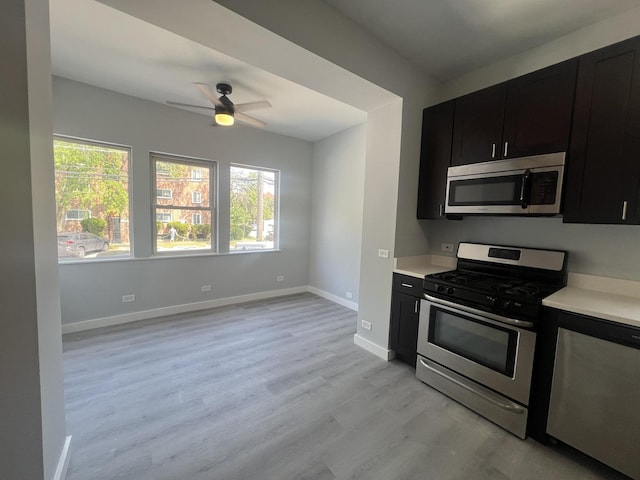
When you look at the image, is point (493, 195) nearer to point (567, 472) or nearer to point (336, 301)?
point (567, 472)

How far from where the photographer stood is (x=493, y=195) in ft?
7.29

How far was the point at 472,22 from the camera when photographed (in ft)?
6.70

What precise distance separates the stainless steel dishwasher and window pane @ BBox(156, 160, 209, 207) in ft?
14.4

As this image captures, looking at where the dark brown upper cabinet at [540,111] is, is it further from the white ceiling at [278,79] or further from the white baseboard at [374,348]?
the white baseboard at [374,348]

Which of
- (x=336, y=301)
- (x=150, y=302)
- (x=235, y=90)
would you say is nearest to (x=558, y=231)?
(x=336, y=301)

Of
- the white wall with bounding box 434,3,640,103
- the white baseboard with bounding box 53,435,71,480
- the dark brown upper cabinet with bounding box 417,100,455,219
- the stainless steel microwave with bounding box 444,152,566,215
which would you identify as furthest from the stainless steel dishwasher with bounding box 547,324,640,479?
the white baseboard with bounding box 53,435,71,480

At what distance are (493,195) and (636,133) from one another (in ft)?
2.72

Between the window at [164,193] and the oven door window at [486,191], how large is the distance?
3.73m

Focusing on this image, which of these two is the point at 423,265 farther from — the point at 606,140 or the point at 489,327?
the point at 606,140

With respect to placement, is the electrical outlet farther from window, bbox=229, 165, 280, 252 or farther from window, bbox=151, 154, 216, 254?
window, bbox=151, 154, 216, 254

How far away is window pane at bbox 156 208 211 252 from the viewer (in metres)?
3.85

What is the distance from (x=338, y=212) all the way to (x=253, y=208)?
1523 mm

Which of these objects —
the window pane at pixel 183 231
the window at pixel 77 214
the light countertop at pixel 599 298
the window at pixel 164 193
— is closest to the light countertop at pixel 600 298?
the light countertop at pixel 599 298

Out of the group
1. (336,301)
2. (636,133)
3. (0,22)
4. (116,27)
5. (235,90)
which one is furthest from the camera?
(336,301)
